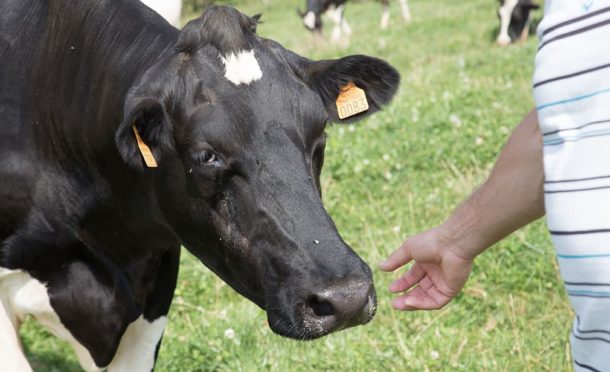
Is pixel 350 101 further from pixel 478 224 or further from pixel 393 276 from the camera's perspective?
pixel 393 276

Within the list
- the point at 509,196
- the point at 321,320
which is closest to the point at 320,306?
Result: the point at 321,320

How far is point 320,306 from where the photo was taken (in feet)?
8.51

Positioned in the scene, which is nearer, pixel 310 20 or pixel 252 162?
pixel 252 162

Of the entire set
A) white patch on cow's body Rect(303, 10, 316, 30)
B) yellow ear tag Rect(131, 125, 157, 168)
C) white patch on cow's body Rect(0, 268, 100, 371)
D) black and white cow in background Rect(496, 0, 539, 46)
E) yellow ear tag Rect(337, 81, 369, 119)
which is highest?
yellow ear tag Rect(131, 125, 157, 168)

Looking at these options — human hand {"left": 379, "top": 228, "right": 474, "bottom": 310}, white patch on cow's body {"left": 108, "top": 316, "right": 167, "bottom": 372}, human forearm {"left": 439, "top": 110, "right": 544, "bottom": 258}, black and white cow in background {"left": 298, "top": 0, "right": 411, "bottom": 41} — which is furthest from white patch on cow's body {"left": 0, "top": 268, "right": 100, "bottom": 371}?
black and white cow in background {"left": 298, "top": 0, "right": 411, "bottom": 41}

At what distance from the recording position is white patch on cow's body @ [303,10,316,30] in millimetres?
21909

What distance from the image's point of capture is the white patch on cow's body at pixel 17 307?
350cm

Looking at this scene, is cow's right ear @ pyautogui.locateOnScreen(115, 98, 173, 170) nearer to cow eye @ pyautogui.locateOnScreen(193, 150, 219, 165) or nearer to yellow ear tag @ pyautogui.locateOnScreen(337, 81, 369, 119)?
cow eye @ pyautogui.locateOnScreen(193, 150, 219, 165)

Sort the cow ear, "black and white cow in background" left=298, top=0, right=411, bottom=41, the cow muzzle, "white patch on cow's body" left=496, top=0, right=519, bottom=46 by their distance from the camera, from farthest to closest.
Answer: "black and white cow in background" left=298, top=0, right=411, bottom=41 → "white patch on cow's body" left=496, top=0, right=519, bottom=46 → the cow ear → the cow muzzle

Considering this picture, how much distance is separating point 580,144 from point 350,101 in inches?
→ 66.2

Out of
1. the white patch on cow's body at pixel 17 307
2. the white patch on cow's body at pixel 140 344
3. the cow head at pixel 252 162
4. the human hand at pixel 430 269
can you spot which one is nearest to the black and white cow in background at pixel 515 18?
the white patch on cow's body at pixel 140 344

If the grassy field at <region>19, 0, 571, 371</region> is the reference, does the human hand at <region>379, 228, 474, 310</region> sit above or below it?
above

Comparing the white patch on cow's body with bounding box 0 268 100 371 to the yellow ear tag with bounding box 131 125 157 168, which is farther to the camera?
the white patch on cow's body with bounding box 0 268 100 371

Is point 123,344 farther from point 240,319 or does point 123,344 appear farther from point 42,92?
point 42,92
